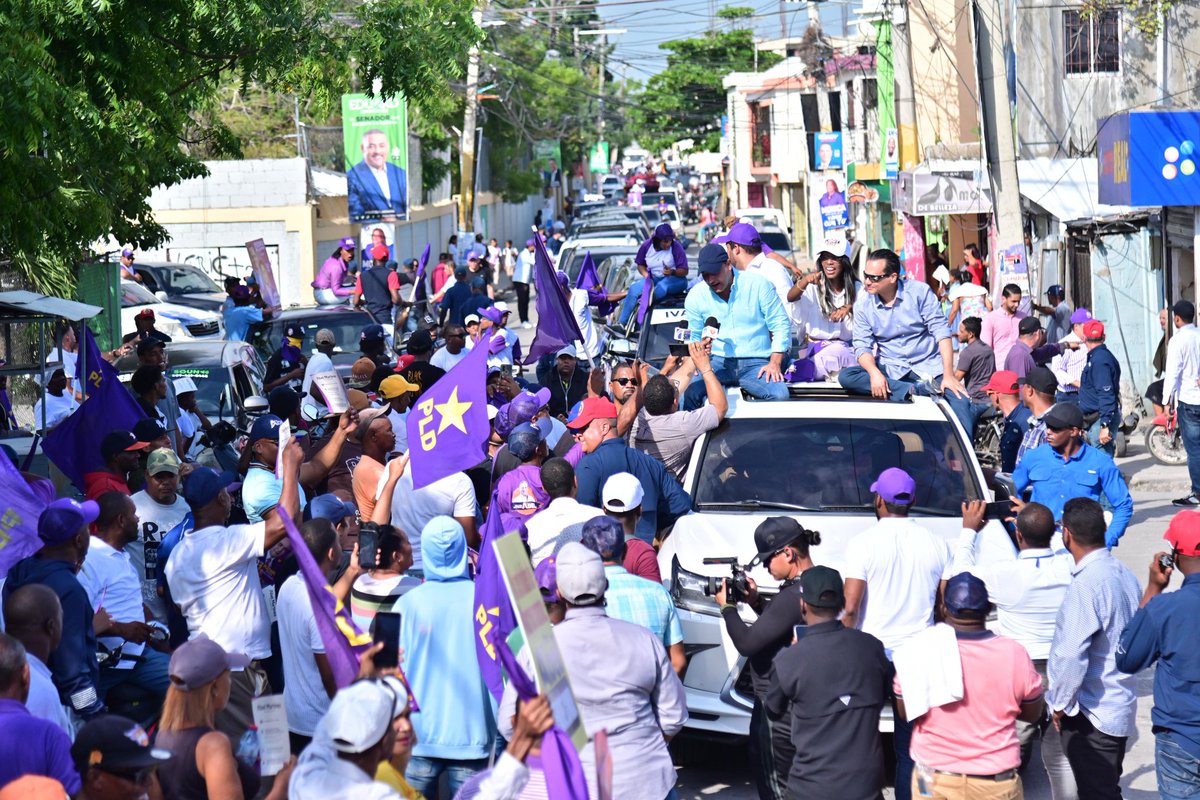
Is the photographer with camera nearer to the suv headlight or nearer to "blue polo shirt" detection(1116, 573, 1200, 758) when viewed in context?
the suv headlight

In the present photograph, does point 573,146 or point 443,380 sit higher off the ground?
point 573,146

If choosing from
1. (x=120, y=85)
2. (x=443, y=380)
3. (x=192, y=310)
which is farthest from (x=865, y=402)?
(x=192, y=310)

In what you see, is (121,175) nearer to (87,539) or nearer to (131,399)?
(131,399)

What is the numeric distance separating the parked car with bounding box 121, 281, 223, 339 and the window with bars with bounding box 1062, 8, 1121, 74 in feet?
47.4

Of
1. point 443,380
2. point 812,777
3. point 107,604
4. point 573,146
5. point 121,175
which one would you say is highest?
point 573,146

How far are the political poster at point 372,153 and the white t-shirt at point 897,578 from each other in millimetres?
27048

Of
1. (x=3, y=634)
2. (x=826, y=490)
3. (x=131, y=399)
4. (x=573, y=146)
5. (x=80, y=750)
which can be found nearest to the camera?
(x=80, y=750)

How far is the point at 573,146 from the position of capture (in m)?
89.4

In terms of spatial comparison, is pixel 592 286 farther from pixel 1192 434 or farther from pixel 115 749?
pixel 115 749

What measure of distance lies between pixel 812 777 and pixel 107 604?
3187 millimetres

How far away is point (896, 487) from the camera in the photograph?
6.64 meters

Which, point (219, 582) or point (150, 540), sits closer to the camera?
point (219, 582)

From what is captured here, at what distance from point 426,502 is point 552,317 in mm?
5379

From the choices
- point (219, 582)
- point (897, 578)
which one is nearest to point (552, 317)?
point (897, 578)
